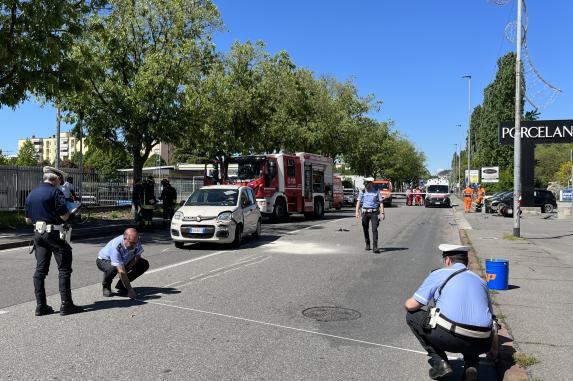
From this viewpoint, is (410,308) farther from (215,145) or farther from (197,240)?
(215,145)

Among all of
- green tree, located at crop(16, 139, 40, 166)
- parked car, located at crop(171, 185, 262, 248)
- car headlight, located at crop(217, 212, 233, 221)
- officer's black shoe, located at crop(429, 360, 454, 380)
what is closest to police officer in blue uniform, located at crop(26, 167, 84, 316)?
officer's black shoe, located at crop(429, 360, 454, 380)

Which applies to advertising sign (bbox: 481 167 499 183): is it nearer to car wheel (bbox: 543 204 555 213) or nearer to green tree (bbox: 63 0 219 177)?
car wheel (bbox: 543 204 555 213)

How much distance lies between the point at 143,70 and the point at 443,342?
63.3 feet

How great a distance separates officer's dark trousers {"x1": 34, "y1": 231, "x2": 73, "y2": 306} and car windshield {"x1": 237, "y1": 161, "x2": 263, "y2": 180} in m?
15.7

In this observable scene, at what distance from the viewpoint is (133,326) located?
19.7ft

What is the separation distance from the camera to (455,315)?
13.8 feet

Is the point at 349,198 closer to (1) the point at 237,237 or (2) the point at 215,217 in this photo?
(1) the point at 237,237

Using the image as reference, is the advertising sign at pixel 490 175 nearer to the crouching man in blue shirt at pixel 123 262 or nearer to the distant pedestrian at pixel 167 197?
the distant pedestrian at pixel 167 197

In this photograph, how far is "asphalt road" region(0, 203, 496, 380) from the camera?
472 cm

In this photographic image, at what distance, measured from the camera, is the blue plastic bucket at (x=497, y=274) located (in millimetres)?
7988

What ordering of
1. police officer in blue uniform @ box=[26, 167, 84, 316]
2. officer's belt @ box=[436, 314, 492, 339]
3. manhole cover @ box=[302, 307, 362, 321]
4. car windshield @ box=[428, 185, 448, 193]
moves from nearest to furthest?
officer's belt @ box=[436, 314, 492, 339], police officer in blue uniform @ box=[26, 167, 84, 316], manhole cover @ box=[302, 307, 362, 321], car windshield @ box=[428, 185, 448, 193]

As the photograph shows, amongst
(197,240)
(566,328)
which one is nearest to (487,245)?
(197,240)

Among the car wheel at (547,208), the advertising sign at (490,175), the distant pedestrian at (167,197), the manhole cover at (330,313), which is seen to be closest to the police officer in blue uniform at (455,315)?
the manhole cover at (330,313)

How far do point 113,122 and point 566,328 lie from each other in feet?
62.4
